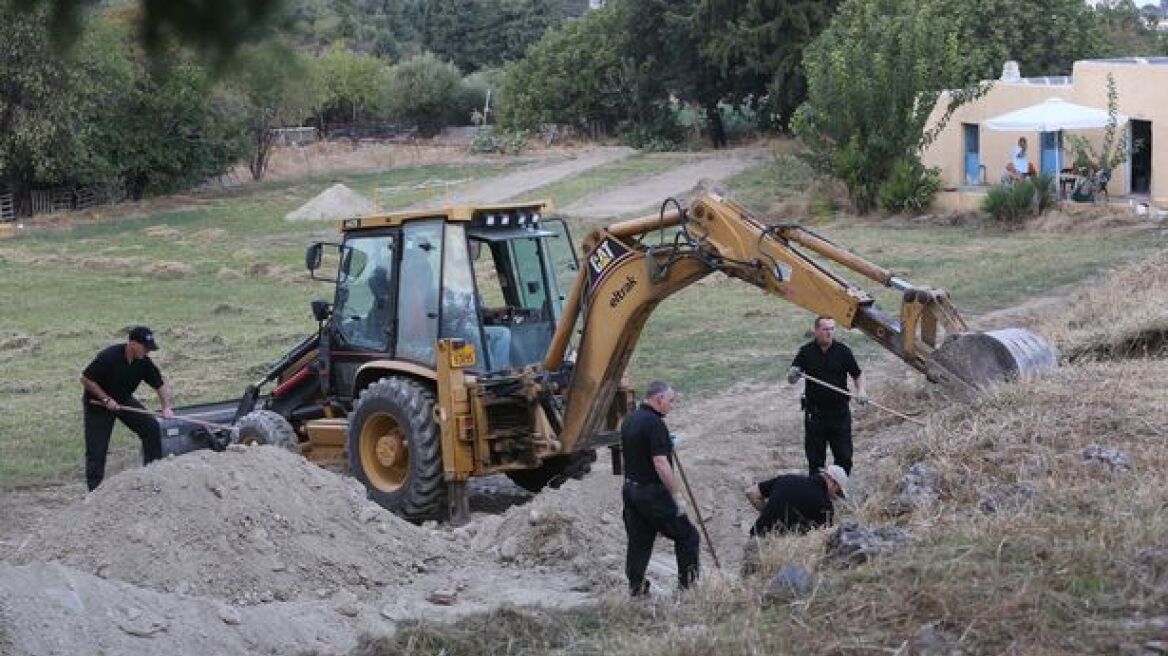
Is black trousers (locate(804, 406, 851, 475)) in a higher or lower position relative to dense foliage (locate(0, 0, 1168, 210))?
lower

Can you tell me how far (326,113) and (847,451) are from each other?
66364 millimetres

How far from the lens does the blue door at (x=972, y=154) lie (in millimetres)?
37656

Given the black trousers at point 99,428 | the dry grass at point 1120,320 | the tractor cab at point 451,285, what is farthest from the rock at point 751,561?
the black trousers at point 99,428

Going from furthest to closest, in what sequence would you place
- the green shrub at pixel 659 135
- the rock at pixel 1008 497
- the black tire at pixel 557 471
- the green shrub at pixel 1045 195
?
the green shrub at pixel 659 135 < the green shrub at pixel 1045 195 < the black tire at pixel 557 471 < the rock at pixel 1008 497

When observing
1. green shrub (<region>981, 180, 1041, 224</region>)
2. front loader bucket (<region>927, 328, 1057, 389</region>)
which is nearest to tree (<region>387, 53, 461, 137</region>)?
green shrub (<region>981, 180, 1041, 224</region>)

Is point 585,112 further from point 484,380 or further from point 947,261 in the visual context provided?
point 484,380

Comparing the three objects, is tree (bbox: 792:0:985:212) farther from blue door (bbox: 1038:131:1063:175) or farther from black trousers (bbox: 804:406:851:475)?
black trousers (bbox: 804:406:851:475)

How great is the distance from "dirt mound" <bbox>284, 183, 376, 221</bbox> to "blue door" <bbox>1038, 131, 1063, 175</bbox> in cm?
1778

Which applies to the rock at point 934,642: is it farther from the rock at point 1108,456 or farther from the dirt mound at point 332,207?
the dirt mound at point 332,207

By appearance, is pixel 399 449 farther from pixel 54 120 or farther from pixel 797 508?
pixel 54 120

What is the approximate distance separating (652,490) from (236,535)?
2.90 m

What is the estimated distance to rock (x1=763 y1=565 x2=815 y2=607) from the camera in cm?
791

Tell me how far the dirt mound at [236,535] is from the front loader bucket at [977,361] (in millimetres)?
3713

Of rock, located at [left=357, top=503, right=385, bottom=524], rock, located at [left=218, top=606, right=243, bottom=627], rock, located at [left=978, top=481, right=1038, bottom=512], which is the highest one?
rock, located at [left=978, top=481, right=1038, bottom=512]
